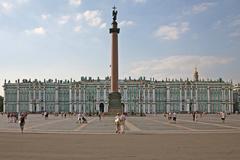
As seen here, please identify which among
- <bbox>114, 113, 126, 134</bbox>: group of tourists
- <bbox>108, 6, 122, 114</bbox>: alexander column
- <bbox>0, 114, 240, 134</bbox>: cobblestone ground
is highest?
<bbox>108, 6, 122, 114</bbox>: alexander column

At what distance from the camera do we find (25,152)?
535 inches

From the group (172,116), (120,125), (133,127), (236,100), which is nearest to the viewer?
(120,125)

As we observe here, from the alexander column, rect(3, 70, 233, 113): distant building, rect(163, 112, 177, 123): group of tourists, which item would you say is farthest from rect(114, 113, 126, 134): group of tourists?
rect(3, 70, 233, 113): distant building

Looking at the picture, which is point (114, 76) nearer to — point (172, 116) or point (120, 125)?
point (172, 116)

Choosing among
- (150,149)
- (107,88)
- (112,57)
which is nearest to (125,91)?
(107,88)

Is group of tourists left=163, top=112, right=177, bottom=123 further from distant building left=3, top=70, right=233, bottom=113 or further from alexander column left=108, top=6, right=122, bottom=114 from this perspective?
distant building left=3, top=70, right=233, bottom=113

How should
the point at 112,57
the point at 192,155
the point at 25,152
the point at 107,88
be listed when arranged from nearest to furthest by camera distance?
the point at 192,155 → the point at 25,152 → the point at 112,57 → the point at 107,88

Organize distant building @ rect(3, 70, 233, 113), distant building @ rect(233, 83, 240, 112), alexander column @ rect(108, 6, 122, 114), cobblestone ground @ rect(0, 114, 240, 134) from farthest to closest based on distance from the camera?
distant building @ rect(233, 83, 240, 112)
distant building @ rect(3, 70, 233, 113)
alexander column @ rect(108, 6, 122, 114)
cobblestone ground @ rect(0, 114, 240, 134)

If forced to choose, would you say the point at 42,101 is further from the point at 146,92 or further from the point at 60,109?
the point at 146,92

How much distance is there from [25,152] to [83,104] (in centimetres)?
13268

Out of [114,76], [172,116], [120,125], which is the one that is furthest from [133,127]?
[114,76]

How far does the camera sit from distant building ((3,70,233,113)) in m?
145

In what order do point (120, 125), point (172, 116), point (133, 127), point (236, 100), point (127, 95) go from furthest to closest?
point (236, 100) < point (127, 95) < point (172, 116) < point (133, 127) < point (120, 125)

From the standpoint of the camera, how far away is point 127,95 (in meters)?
146
